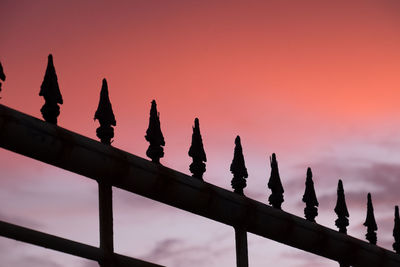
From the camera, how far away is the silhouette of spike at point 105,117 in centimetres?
875

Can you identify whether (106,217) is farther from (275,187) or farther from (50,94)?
(275,187)

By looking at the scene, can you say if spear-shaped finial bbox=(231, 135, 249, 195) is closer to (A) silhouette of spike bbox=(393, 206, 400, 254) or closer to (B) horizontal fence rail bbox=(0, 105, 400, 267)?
(B) horizontal fence rail bbox=(0, 105, 400, 267)

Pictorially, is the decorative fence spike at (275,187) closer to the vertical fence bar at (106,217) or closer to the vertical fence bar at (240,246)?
the vertical fence bar at (240,246)

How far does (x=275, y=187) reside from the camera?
34.9 ft

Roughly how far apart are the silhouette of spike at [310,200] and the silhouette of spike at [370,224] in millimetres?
1288

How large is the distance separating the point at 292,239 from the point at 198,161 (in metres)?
1.57

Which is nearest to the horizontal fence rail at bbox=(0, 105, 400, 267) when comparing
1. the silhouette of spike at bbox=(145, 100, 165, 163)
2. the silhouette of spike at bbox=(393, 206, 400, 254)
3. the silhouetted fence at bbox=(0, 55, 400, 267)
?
the silhouetted fence at bbox=(0, 55, 400, 267)

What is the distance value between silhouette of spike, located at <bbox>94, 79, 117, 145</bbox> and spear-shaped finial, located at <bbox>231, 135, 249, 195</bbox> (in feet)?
5.81

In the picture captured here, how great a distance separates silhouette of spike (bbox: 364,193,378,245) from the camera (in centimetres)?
1218

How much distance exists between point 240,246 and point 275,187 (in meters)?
0.99

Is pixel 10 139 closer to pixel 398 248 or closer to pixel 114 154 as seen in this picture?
pixel 114 154

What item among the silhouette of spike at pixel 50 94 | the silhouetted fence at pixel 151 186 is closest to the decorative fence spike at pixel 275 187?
the silhouetted fence at pixel 151 186

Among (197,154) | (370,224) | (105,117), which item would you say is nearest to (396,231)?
(370,224)

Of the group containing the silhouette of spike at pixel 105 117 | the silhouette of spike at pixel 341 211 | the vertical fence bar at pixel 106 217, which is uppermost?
the silhouette of spike at pixel 341 211
